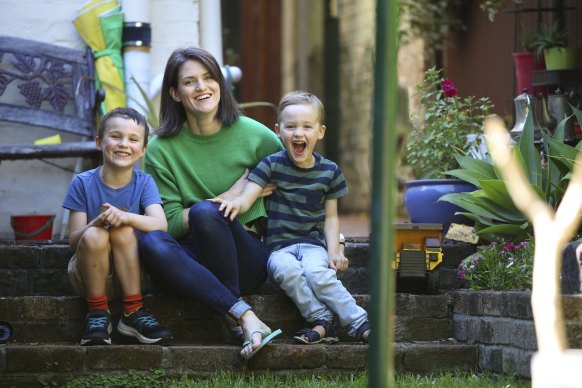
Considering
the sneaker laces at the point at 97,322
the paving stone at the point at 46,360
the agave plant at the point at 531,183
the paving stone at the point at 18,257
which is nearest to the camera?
the paving stone at the point at 46,360

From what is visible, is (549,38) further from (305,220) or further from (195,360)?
(195,360)

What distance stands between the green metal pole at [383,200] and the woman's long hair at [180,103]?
90.9 inches

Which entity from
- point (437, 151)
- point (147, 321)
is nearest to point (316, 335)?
point (147, 321)

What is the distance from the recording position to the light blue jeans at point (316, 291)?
407 centimetres

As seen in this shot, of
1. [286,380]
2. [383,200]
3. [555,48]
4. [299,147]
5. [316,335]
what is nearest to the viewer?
[383,200]

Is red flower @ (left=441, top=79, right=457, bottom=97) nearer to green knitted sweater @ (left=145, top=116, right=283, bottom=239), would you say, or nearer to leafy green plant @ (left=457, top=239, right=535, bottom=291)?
leafy green plant @ (left=457, top=239, right=535, bottom=291)

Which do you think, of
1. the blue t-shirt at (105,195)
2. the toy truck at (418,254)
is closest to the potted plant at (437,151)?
the toy truck at (418,254)

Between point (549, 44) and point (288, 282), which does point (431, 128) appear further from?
point (288, 282)

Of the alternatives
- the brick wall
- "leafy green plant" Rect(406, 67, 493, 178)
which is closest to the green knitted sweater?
"leafy green plant" Rect(406, 67, 493, 178)

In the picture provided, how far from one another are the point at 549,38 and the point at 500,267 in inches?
98.7

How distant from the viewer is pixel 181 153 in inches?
173

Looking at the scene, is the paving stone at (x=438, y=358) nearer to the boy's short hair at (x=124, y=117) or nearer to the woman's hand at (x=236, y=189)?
the woman's hand at (x=236, y=189)

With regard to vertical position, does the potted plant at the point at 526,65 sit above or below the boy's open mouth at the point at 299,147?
above

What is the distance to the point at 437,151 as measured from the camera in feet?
18.0
